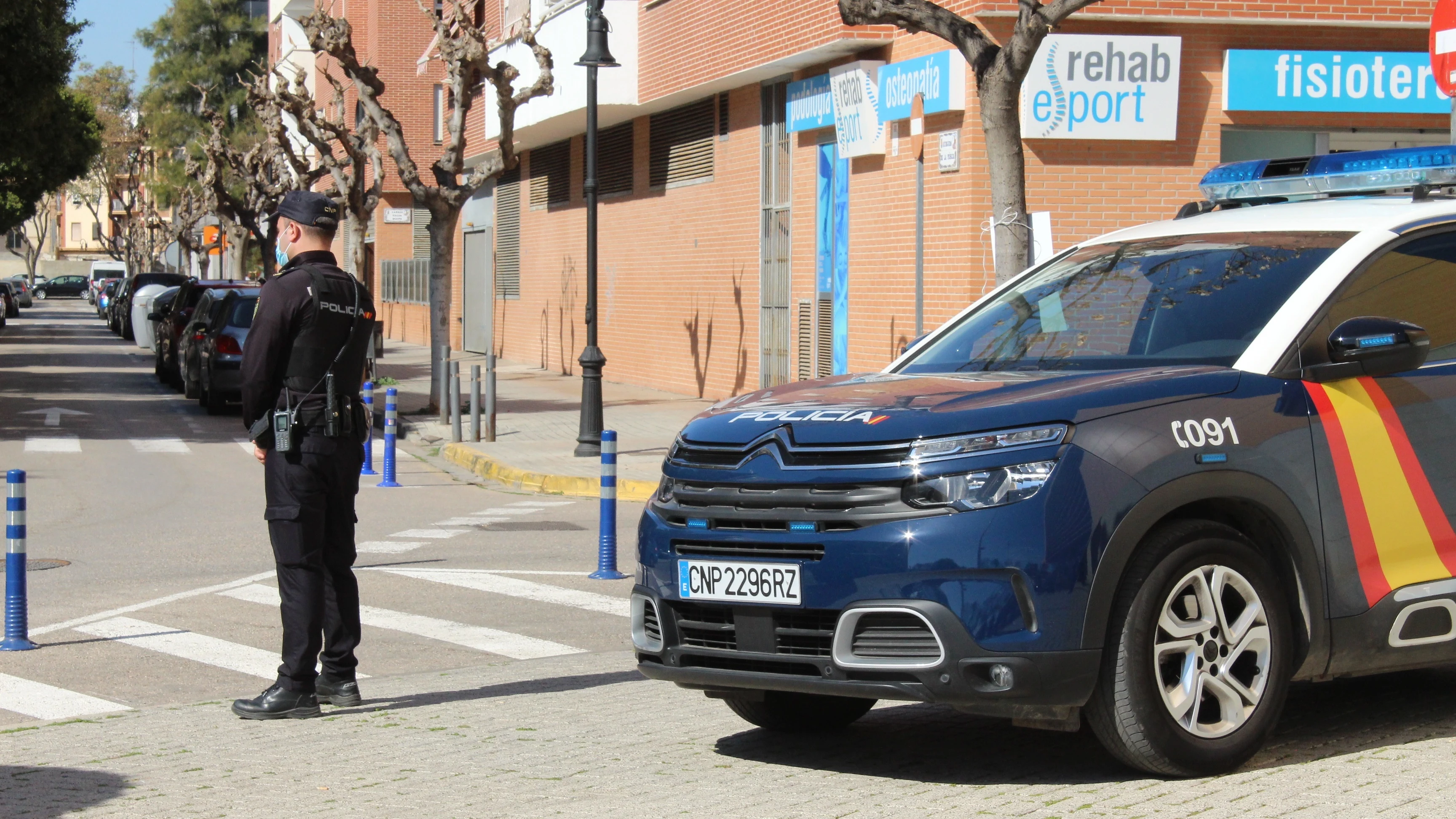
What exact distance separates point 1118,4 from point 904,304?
3.86 m

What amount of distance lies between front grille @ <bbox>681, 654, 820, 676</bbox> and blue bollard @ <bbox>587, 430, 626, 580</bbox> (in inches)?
191

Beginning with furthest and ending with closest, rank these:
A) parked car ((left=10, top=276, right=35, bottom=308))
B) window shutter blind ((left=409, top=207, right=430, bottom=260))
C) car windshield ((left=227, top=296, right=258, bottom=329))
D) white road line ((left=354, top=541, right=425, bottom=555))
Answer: parked car ((left=10, top=276, right=35, bottom=308))
window shutter blind ((left=409, top=207, right=430, bottom=260))
car windshield ((left=227, top=296, right=258, bottom=329))
white road line ((left=354, top=541, right=425, bottom=555))

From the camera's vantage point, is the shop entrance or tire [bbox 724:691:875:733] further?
the shop entrance

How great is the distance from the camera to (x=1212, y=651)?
5551mm

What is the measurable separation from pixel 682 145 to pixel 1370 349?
22.2 m

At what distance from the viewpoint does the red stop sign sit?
32.2 feet

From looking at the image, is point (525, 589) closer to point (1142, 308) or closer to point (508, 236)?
point (1142, 308)

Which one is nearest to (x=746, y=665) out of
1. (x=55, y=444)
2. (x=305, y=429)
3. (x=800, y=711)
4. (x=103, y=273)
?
(x=800, y=711)

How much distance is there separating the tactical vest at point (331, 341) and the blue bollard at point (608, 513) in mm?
3596

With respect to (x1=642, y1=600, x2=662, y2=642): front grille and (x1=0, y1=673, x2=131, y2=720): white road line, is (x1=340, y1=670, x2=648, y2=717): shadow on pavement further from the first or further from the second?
(x1=642, y1=600, x2=662, y2=642): front grille

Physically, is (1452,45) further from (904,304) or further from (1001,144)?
(904,304)

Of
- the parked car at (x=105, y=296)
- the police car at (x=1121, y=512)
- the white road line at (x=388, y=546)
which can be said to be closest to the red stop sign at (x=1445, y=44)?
the police car at (x=1121, y=512)

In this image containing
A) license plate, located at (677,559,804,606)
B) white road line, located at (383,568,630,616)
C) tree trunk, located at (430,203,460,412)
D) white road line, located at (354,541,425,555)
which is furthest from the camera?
tree trunk, located at (430,203,460,412)

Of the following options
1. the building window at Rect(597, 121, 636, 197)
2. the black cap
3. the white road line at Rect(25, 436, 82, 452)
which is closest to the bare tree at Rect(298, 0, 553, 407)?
the white road line at Rect(25, 436, 82, 452)
